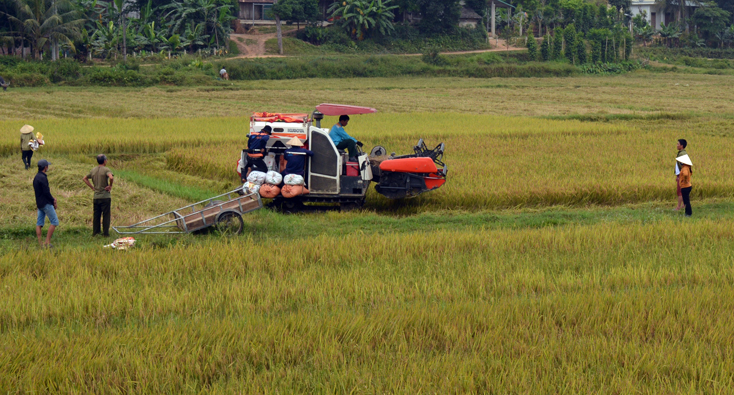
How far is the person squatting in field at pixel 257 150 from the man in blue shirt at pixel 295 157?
398 mm

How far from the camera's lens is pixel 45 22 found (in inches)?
1535

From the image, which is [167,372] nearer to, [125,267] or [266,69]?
[125,267]

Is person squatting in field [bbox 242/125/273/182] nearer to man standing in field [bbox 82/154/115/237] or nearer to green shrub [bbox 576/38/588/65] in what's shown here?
man standing in field [bbox 82/154/115/237]

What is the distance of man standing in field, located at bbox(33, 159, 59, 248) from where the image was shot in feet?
31.7

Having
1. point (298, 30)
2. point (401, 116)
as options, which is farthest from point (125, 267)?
point (298, 30)

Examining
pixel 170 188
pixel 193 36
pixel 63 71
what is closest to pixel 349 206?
pixel 170 188

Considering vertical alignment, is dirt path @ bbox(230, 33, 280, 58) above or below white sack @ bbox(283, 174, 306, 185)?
above

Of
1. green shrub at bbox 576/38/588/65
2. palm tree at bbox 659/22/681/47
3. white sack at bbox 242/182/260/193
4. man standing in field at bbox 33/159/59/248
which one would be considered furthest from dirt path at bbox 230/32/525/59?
man standing in field at bbox 33/159/59/248

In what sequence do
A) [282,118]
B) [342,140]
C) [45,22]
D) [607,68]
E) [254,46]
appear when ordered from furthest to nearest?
1. [607,68]
2. [254,46]
3. [45,22]
4. [282,118]
5. [342,140]

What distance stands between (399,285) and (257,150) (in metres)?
4.93

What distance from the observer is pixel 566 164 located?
15.7 meters

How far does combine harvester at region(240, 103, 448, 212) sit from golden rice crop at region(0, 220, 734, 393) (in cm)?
237

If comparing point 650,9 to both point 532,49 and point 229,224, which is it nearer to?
point 532,49

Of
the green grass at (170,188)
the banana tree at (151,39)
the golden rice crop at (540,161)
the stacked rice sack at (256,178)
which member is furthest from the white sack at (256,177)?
the banana tree at (151,39)
